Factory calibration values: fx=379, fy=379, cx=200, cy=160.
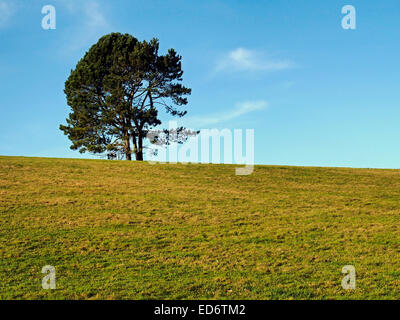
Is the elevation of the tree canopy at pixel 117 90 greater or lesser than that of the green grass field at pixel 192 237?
greater

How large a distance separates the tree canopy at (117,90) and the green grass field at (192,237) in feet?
60.0

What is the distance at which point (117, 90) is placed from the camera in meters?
44.3

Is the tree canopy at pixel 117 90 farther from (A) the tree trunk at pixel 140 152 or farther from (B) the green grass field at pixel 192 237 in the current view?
(B) the green grass field at pixel 192 237

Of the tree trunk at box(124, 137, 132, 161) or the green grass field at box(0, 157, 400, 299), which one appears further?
the tree trunk at box(124, 137, 132, 161)

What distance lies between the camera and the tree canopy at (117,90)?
4475cm

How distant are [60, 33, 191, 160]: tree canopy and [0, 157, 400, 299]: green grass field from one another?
60.0 ft

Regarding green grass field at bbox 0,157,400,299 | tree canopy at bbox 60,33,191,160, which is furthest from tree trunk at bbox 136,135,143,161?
green grass field at bbox 0,157,400,299

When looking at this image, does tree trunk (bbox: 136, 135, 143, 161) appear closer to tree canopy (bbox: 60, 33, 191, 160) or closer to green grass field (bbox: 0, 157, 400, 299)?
tree canopy (bbox: 60, 33, 191, 160)

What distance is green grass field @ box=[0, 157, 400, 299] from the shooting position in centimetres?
1021

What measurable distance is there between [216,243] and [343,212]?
870 cm

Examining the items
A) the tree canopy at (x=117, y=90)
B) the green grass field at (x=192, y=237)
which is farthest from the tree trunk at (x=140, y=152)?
the green grass field at (x=192, y=237)

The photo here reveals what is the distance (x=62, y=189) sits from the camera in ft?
74.3

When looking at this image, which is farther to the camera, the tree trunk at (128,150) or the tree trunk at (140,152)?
the tree trunk at (140,152)
